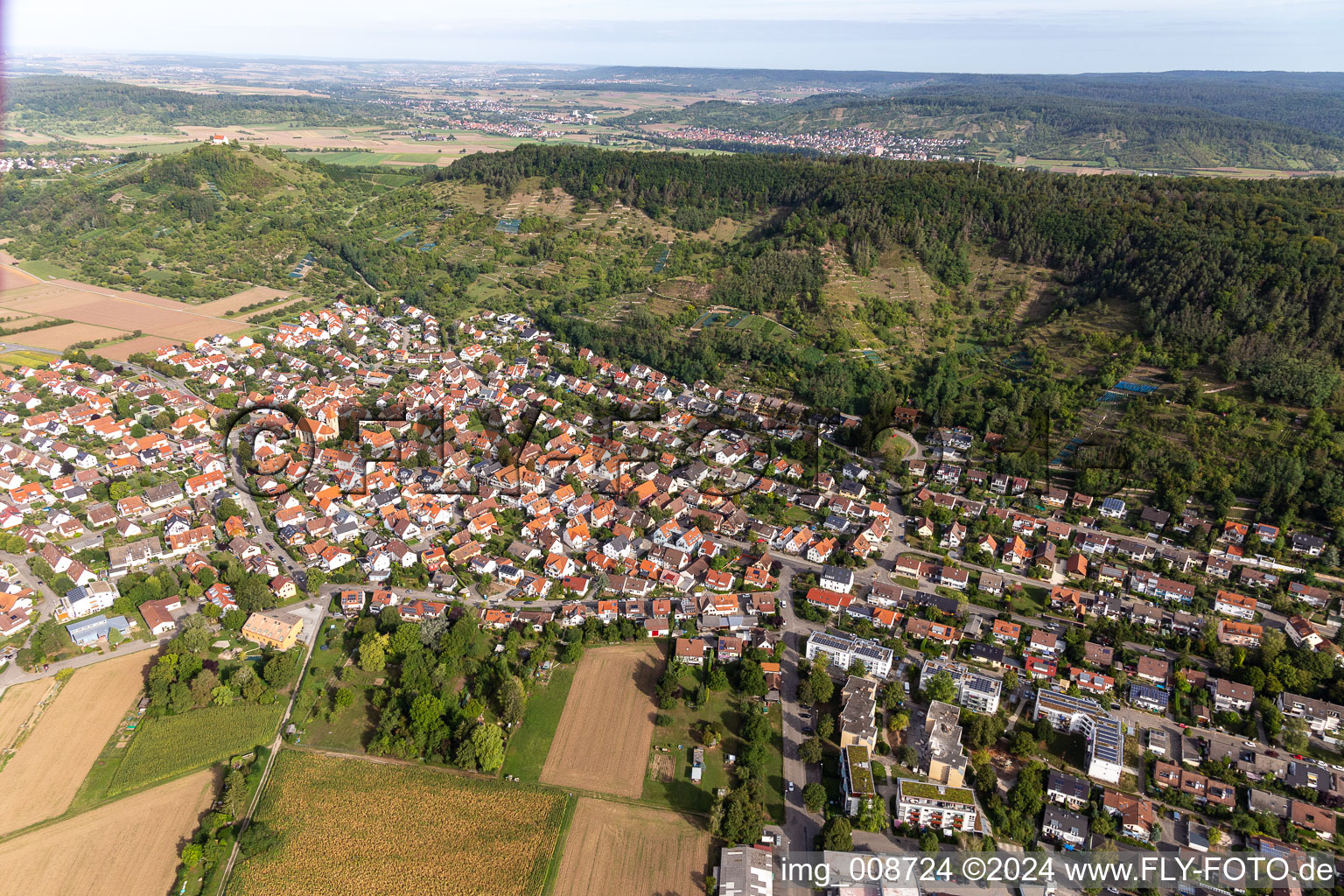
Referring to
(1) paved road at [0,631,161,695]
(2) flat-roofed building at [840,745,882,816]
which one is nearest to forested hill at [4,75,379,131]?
(1) paved road at [0,631,161,695]

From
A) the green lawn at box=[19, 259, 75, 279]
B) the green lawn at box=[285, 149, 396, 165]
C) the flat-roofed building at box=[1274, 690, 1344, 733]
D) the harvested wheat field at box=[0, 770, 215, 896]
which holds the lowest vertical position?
the harvested wheat field at box=[0, 770, 215, 896]

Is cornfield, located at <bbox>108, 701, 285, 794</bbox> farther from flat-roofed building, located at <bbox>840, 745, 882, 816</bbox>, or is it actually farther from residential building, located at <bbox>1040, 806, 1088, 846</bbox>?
residential building, located at <bbox>1040, 806, 1088, 846</bbox>

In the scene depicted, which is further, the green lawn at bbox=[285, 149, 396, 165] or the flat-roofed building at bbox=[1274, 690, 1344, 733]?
the green lawn at bbox=[285, 149, 396, 165]

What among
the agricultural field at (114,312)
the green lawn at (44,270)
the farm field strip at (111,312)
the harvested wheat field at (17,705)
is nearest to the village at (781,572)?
the harvested wheat field at (17,705)

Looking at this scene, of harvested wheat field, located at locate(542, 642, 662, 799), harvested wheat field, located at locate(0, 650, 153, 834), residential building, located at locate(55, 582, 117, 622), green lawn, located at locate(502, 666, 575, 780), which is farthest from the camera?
residential building, located at locate(55, 582, 117, 622)

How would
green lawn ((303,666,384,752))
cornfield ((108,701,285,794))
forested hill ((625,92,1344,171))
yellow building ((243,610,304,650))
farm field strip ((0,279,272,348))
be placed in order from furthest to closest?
forested hill ((625,92,1344,171)) → farm field strip ((0,279,272,348)) → yellow building ((243,610,304,650)) → green lawn ((303,666,384,752)) → cornfield ((108,701,285,794))

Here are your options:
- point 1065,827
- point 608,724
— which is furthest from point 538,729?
point 1065,827

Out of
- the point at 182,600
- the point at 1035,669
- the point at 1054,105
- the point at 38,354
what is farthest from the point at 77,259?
the point at 1054,105

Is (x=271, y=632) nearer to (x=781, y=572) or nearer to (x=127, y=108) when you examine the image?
(x=781, y=572)
